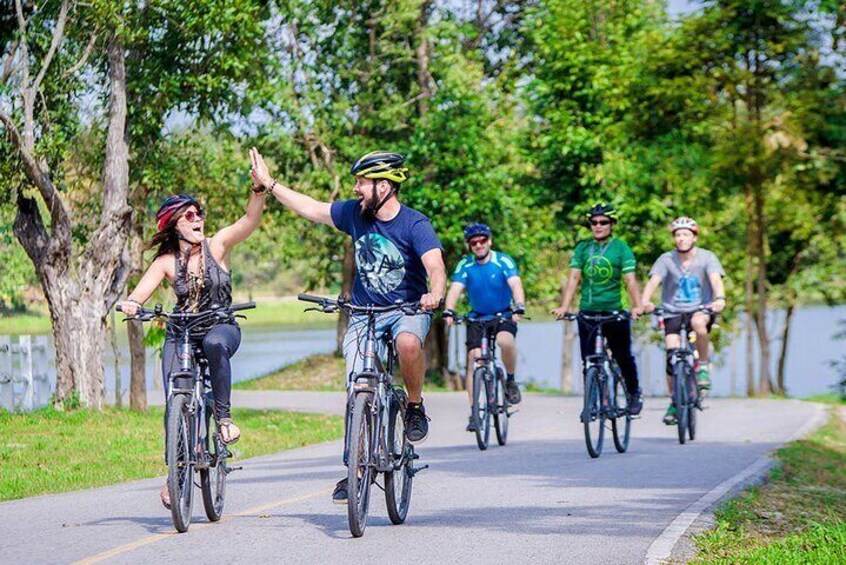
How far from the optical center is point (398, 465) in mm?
8914

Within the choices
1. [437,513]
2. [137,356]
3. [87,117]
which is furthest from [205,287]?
[137,356]

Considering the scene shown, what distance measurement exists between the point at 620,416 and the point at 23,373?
40.0 ft

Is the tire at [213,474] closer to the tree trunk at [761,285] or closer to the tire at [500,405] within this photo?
the tire at [500,405]

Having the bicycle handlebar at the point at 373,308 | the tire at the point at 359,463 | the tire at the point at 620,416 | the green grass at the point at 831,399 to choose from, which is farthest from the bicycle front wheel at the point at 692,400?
the green grass at the point at 831,399

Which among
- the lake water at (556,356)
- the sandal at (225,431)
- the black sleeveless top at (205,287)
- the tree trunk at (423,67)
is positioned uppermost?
the tree trunk at (423,67)

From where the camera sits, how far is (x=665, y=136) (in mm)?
34500

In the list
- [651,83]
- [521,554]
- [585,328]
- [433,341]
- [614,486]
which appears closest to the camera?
[521,554]

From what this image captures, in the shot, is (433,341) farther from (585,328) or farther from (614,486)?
(614,486)

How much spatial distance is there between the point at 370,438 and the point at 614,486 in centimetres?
357

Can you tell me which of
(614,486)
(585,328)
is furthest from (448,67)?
(614,486)

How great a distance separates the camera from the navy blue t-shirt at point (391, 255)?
353 inches

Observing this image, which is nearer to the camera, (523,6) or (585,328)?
(585,328)

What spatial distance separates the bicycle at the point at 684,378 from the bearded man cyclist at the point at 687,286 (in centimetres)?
5

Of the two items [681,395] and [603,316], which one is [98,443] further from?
[681,395]
